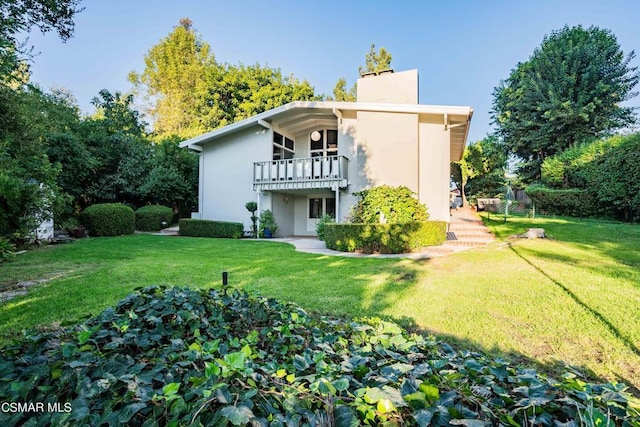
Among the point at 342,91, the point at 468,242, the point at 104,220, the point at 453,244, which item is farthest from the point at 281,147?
the point at 342,91

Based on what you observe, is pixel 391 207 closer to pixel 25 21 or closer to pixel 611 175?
pixel 611 175

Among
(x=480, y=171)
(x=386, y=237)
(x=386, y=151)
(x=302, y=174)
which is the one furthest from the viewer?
(x=480, y=171)

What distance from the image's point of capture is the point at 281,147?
15.9 m

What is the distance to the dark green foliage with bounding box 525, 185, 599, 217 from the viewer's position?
15188 millimetres

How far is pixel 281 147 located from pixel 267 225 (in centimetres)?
416

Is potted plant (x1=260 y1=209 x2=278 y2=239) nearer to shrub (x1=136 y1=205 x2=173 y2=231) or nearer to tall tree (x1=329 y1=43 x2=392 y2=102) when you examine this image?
shrub (x1=136 y1=205 x2=173 y2=231)

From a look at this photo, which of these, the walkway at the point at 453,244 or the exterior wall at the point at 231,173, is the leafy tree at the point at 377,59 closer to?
the exterior wall at the point at 231,173

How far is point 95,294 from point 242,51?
29704 millimetres

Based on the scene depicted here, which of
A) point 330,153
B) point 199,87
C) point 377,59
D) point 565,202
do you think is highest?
point 377,59

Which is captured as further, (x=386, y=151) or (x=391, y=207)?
(x=386, y=151)

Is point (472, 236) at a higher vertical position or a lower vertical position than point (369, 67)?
lower

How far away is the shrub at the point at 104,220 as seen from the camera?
13.3 m

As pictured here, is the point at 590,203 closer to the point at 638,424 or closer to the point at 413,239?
the point at 413,239

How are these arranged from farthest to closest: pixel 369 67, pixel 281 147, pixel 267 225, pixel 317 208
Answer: pixel 369 67 < pixel 317 208 < pixel 281 147 < pixel 267 225
